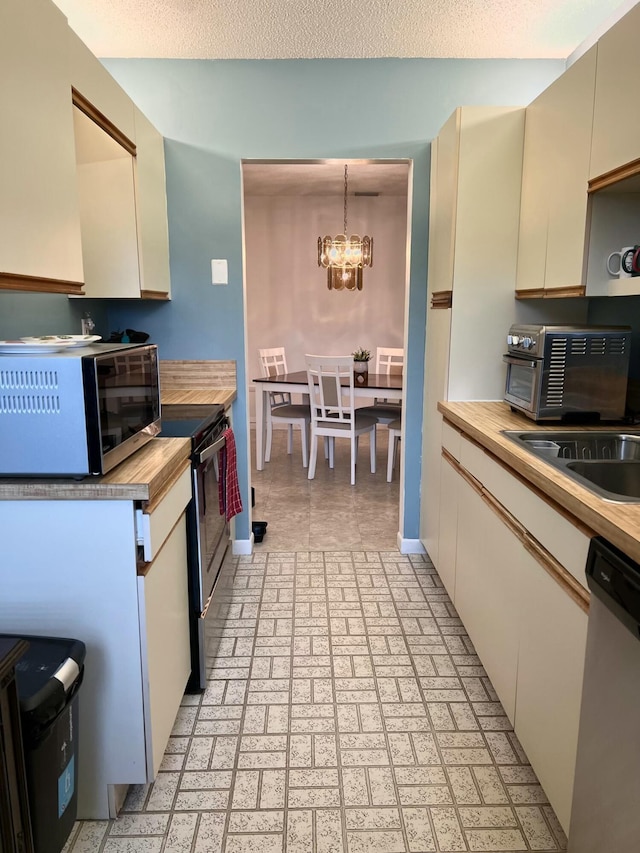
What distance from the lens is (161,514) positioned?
1533 millimetres

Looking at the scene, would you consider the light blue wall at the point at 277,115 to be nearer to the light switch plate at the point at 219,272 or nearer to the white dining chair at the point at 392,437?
the light switch plate at the point at 219,272

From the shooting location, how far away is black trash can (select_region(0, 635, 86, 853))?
1095 millimetres

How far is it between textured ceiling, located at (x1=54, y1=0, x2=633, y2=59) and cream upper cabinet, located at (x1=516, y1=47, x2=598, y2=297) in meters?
0.40

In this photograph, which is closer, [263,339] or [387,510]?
[387,510]

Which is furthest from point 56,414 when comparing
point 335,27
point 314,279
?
point 314,279

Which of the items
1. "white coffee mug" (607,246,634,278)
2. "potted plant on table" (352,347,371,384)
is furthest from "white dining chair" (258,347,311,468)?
"white coffee mug" (607,246,634,278)

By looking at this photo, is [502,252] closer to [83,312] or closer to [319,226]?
[83,312]

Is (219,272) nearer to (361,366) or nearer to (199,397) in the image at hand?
(199,397)

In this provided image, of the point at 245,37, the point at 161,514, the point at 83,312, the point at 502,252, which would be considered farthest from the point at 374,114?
the point at 161,514

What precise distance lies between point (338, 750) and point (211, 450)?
105 cm

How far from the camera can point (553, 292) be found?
2.16 meters

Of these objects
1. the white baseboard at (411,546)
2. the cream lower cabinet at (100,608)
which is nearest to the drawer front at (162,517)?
the cream lower cabinet at (100,608)

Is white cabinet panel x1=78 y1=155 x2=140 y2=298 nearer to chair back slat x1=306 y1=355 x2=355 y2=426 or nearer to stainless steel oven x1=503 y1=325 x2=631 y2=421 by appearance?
stainless steel oven x1=503 y1=325 x2=631 y2=421

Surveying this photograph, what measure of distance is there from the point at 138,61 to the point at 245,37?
0.57m
